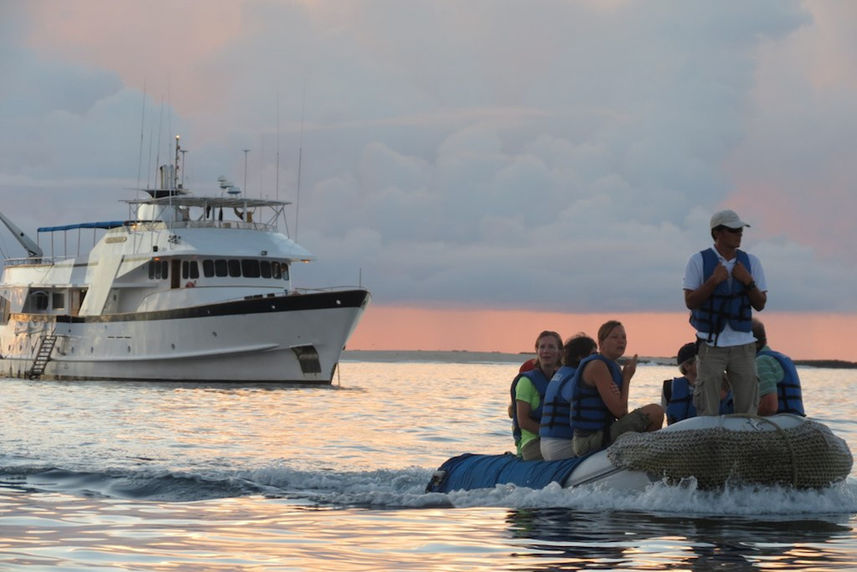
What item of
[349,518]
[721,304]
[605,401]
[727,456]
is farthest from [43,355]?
[721,304]

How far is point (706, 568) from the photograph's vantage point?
333 inches

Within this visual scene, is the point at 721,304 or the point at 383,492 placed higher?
the point at 721,304

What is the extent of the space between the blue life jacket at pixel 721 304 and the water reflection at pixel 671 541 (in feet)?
5.08

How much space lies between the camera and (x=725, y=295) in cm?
1049

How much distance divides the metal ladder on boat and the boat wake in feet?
122

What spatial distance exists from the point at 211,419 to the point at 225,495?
14968mm

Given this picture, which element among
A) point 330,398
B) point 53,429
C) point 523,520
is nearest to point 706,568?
point 523,520

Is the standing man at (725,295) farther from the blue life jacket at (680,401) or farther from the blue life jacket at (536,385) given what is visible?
the blue life jacket at (536,385)

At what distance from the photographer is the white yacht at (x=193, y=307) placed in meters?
46.0

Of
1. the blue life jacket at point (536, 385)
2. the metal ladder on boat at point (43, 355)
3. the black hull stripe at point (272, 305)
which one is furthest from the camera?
the metal ladder on boat at point (43, 355)

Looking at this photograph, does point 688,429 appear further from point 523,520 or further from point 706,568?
point 706,568

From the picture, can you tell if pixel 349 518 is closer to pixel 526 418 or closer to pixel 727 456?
pixel 526 418

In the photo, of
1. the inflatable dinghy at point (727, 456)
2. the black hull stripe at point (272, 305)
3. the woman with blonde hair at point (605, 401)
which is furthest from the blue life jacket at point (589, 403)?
the black hull stripe at point (272, 305)

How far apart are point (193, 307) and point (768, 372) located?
35940mm
